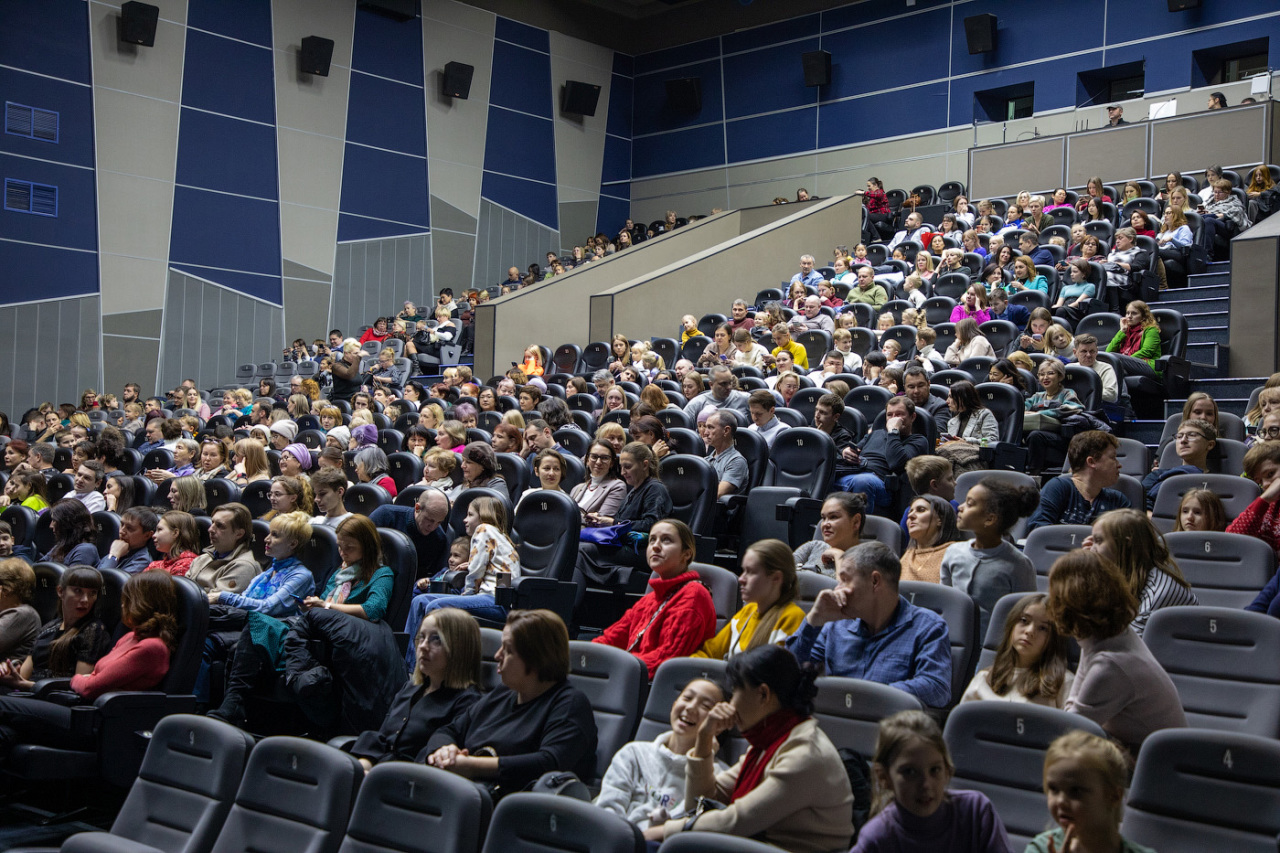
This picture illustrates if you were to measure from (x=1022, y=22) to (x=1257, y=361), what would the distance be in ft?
26.8

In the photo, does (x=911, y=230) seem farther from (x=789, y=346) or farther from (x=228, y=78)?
(x=228, y=78)

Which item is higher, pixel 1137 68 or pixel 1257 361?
pixel 1137 68

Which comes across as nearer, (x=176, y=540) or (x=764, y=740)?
(x=764, y=740)

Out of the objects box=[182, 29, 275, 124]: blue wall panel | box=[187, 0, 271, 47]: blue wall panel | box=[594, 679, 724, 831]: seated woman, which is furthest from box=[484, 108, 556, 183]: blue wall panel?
box=[594, 679, 724, 831]: seated woman

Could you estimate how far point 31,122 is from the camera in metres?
11.7

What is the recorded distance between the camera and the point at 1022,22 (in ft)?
43.8

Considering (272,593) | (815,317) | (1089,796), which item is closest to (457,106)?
(815,317)

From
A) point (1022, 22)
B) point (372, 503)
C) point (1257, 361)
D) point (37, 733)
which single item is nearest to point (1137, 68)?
point (1022, 22)

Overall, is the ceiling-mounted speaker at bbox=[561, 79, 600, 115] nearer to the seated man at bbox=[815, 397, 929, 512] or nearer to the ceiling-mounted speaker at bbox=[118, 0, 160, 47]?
the ceiling-mounted speaker at bbox=[118, 0, 160, 47]

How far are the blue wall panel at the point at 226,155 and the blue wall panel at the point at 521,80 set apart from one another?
11.8ft

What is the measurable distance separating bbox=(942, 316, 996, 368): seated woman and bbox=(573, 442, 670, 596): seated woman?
3.12 m

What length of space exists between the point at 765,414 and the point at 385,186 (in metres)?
10.2

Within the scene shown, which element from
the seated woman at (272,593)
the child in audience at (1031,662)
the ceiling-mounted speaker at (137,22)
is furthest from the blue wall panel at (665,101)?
the child in audience at (1031,662)

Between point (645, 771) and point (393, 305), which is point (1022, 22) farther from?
point (645, 771)
